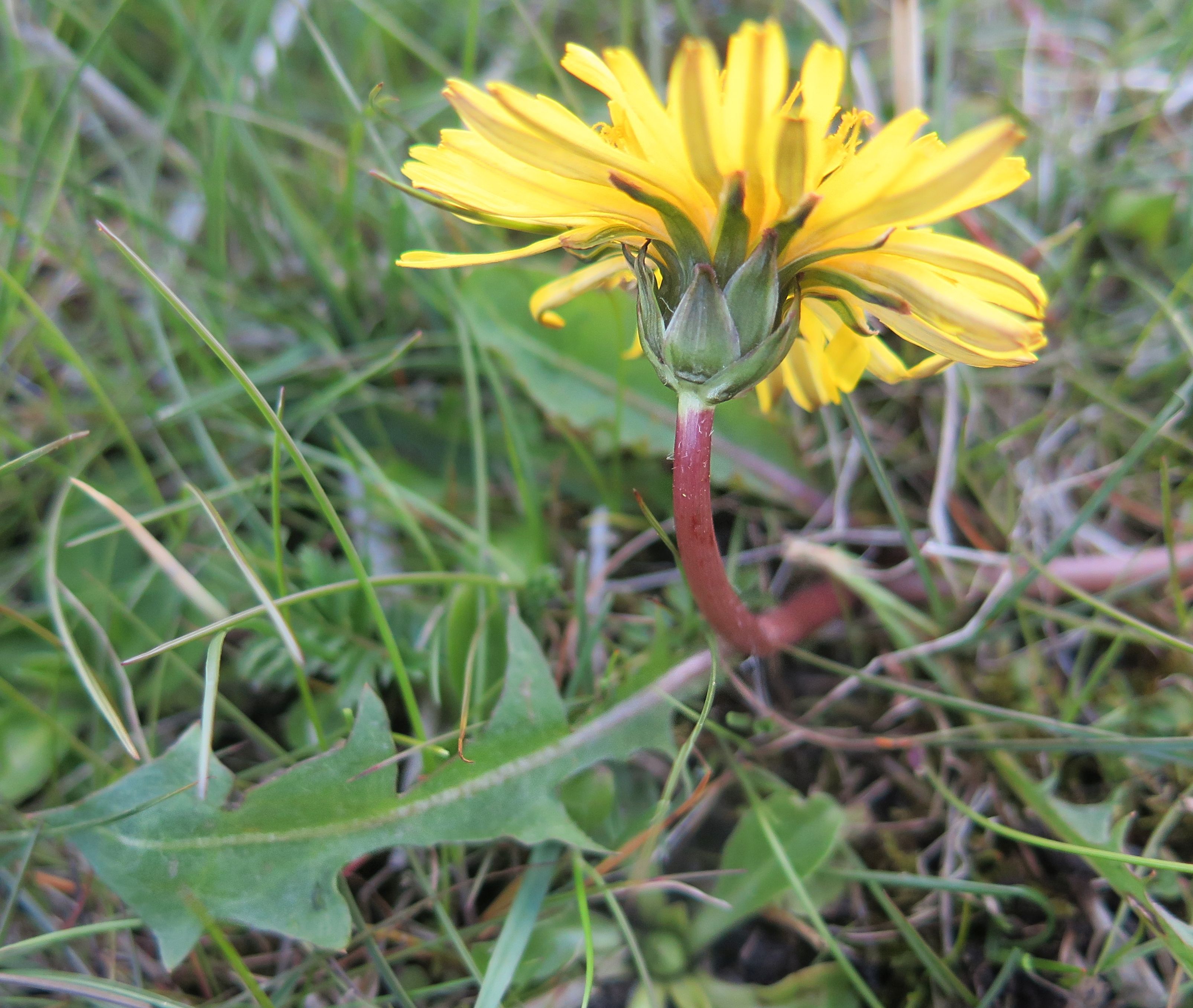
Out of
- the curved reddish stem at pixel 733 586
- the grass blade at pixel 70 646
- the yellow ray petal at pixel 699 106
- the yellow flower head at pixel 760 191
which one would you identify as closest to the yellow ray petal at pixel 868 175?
the yellow flower head at pixel 760 191

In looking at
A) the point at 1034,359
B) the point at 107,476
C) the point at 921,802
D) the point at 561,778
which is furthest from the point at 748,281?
the point at 107,476

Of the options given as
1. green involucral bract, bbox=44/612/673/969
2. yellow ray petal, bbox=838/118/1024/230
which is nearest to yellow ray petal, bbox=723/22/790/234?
yellow ray petal, bbox=838/118/1024/230

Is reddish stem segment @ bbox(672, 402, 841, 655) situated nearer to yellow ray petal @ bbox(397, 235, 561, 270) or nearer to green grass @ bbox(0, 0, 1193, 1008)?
green grass @ bbox(0, 0, 1193, 1008)

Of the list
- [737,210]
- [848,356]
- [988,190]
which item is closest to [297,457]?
[737,210]

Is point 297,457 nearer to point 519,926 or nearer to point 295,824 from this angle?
point 295,824

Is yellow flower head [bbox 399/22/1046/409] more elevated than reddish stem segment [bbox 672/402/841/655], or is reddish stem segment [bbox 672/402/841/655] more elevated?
yellow flower head [bbox 399/22/1046/409]

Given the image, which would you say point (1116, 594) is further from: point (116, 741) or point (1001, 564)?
point (116, 741)

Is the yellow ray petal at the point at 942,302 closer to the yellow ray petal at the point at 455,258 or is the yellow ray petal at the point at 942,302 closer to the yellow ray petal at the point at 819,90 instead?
the yellow ray petal at the point at 819,90
